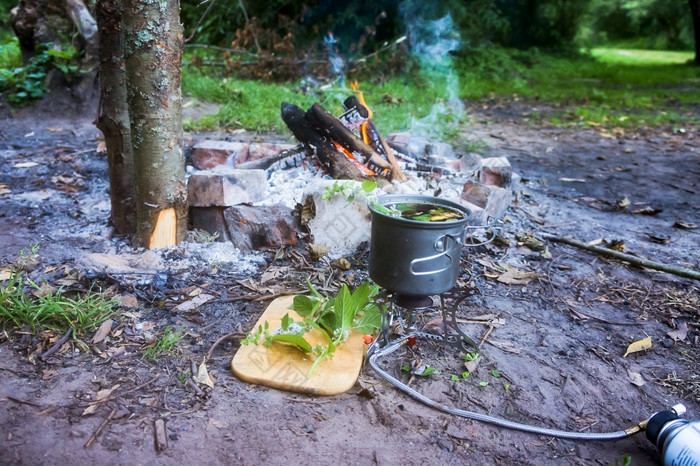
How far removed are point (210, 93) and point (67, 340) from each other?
17.6 feet

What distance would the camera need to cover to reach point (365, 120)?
12.8 ft

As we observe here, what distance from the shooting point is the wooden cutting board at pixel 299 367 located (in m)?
2.12

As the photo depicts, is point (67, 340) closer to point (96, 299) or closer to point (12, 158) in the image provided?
point (96, 299)

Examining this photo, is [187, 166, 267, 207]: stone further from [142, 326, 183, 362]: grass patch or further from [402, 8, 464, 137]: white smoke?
[402, 8, 464, 137]: white smoke

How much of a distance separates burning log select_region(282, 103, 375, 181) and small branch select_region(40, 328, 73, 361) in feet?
6.54

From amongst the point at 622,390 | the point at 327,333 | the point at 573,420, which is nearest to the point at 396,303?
the point at 327,333

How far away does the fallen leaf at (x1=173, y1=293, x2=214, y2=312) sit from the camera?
2631 millimetres

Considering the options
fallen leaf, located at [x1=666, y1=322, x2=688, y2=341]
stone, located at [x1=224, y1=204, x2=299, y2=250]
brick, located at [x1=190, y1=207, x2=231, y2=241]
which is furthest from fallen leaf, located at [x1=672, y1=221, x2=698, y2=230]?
brick, located at [x1=190, y1=207, x2=231, y2=241]

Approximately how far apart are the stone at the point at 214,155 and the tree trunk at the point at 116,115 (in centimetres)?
94

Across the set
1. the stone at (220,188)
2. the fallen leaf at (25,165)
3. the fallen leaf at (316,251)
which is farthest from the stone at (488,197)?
the fallen leaf at (25,165)

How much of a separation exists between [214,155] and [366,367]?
2.50 meters

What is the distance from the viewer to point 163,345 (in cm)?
229

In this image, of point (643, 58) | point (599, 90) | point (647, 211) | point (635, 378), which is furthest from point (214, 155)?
point (643, 58)

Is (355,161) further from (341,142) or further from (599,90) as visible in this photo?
(599,90)
